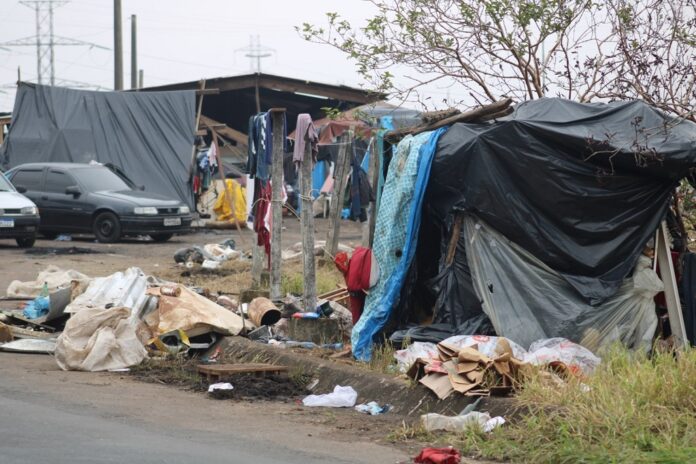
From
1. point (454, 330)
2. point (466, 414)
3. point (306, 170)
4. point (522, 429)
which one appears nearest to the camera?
point (522, 429)

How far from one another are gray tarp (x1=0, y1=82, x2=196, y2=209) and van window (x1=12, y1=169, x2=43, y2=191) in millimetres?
4204

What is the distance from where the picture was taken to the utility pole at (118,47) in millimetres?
36781

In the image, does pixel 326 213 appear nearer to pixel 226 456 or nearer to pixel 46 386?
pixel 46 386

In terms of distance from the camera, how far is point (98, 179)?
78.0 ft

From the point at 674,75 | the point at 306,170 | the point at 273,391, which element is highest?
the point at 674,75

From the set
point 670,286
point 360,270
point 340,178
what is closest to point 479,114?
point 360,270

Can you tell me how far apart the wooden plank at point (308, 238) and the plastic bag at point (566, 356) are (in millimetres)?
2897

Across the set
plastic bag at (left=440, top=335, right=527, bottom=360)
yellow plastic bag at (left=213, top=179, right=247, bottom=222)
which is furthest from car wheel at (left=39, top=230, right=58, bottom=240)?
plastic bag at (left=440, top=335, right=527, bottom=360)

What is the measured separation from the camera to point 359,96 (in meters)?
34.4

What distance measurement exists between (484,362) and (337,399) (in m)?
1.33

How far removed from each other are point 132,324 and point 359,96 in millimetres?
24808

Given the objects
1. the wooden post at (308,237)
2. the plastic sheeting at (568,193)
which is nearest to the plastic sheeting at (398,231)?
the plastic sheeting at (568,193)

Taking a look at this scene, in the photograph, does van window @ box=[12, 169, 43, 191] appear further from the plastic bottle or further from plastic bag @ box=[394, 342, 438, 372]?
plastic bag @ box=[394, 342, 438, 372]

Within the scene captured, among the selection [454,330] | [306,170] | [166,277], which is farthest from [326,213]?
[454,330]
